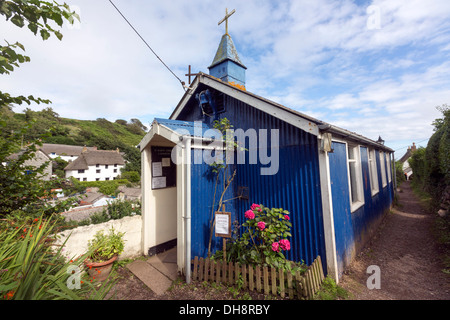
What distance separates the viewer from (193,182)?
4035 mm

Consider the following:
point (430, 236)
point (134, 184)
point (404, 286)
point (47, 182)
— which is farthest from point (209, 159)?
point (134, 184)

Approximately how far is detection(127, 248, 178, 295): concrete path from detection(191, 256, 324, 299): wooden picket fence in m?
0.60

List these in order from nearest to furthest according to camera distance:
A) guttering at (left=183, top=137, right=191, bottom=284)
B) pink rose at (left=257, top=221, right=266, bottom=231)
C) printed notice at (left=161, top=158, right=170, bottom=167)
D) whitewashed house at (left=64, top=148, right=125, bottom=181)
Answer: pink rose at (left=257, top=221, right=266, bottom=231) < guttering at (left=183, top=137, right=191, bottom=284) < printed notice at (left=161, top=158, right=170, bottom=167) < whitewashed house at (left=64, top=148, right=125, bottom=181)

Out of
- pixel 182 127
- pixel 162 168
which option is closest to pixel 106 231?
pixel 162 168

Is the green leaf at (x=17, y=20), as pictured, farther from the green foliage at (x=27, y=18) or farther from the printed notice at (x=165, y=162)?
the printed notice at (x=165, y=162)

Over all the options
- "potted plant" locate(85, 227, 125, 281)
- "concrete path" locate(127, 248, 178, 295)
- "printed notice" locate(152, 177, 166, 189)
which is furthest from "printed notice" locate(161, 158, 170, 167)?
"concrete path" locate(127, 248, 178, 295)

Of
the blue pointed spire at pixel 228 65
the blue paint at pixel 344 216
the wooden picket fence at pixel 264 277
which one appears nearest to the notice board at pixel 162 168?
the wooden picket fence at pixel 264 277

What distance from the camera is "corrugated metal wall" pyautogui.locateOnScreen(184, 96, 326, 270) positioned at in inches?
148

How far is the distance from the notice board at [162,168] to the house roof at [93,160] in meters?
46.0

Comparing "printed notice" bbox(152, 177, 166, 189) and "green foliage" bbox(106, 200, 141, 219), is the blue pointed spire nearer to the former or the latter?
"printed notice" bbox(152, 177, 166, 189)

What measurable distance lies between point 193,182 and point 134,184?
4209 cm

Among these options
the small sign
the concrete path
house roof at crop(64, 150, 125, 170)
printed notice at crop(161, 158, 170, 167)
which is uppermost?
house roof at crop(64, 150, 125, 170)

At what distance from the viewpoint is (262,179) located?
180 inches

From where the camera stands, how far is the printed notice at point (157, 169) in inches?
200
